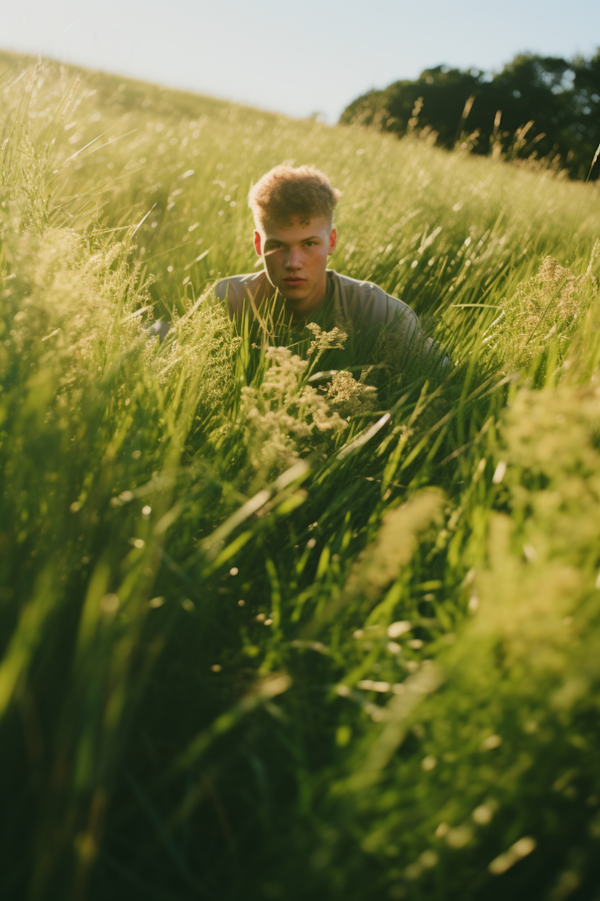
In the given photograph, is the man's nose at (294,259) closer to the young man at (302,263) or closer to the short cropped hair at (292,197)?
the young man at (302,263)

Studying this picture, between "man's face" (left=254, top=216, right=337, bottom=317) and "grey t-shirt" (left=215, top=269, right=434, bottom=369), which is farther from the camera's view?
"man's face" (left=254, top=216, right=337, bottom=317)

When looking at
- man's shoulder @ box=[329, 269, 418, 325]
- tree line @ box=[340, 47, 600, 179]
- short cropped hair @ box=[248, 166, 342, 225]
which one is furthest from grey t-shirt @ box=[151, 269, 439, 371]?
tree line @ box=[340, 47, 600, 179]

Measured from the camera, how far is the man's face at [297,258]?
8.68ft

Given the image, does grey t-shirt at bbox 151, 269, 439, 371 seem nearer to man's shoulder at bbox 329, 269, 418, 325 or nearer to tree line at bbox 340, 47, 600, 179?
man's shoulder at bbox 329, 269, 418, 325

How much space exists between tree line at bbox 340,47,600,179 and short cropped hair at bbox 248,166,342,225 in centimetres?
1233

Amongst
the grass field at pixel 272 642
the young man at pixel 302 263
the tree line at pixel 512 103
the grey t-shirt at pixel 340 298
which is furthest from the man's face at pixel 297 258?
the tree line at pixel 512 103

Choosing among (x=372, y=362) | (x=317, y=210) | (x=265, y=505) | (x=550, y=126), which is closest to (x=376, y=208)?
(x=317, y=210)

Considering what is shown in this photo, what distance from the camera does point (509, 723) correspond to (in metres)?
0.78

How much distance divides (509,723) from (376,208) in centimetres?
371

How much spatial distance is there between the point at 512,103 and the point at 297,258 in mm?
22374

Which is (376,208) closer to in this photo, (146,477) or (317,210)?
(317,210)

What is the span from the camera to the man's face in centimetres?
264

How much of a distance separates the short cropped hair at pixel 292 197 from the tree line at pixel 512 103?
486 inches

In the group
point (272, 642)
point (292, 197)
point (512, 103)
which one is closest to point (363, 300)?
point (292, 197)
